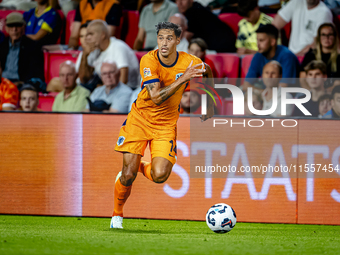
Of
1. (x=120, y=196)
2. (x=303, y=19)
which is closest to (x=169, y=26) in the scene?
(x=120, y=196)

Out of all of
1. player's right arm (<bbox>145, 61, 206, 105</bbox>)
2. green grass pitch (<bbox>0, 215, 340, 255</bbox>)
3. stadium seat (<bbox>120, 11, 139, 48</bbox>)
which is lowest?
green grass pitch (<bbox>0, 215, 340, 255</bbox>)

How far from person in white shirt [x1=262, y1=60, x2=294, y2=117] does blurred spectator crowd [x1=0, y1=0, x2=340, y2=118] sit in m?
0.01

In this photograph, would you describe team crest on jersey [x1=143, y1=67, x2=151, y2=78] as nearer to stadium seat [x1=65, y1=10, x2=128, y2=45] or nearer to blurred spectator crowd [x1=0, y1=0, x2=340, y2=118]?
blurred spectator crowd [x1=0, y1=0, x2=340, y2=118]

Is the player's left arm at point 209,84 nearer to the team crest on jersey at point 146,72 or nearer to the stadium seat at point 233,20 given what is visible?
the team crest on jersey at point 146,72

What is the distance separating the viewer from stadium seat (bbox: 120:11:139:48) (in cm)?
888

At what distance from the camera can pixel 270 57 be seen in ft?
23.4

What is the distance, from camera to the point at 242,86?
689 centimetres

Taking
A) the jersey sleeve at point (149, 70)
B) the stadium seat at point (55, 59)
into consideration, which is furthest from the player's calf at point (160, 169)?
the stadium seat at point (55, 59)

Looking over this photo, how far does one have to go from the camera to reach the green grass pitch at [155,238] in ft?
11.8

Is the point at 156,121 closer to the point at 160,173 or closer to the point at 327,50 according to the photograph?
the point at 160,173

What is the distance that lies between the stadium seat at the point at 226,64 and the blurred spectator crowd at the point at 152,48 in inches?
0.6

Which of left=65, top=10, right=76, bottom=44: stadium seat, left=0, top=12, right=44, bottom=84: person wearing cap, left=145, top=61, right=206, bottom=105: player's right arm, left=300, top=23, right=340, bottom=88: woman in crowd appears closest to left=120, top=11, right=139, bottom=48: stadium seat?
left=65, top=10, right=76, bottom=44: stadium seat

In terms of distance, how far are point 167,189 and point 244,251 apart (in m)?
2.63

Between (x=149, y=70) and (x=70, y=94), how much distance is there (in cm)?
287
